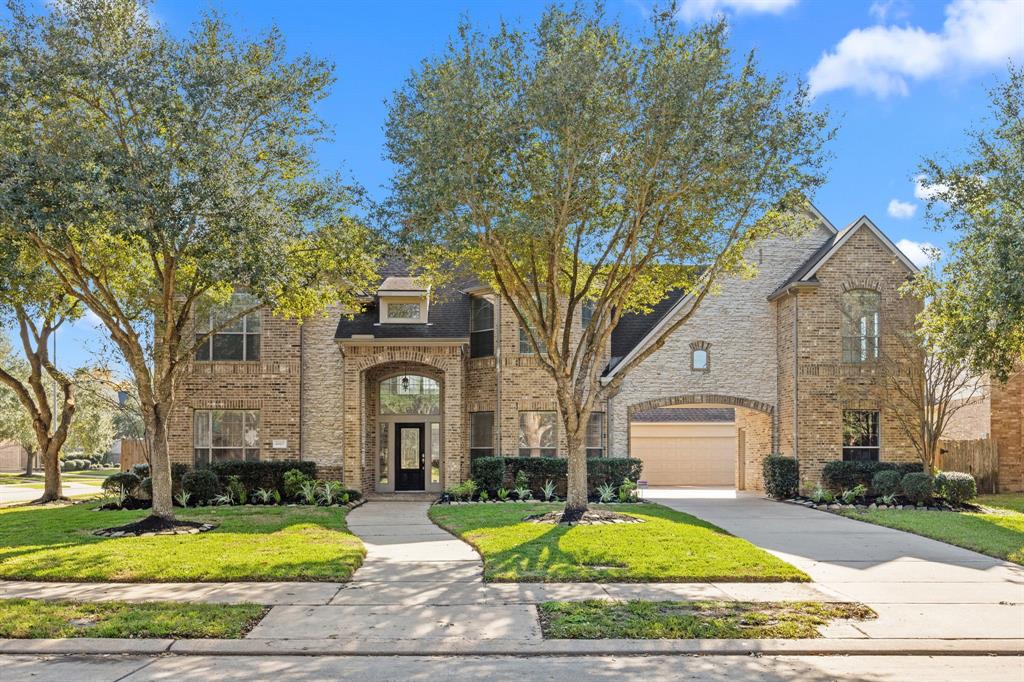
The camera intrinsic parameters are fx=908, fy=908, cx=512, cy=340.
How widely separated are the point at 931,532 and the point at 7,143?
16.8 m

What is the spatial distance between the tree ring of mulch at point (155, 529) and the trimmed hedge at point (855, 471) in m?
16.0

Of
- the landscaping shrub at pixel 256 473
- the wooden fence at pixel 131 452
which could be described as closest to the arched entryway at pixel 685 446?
the landscaping shrub at pixel 256 473

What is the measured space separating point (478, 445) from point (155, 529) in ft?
37.3

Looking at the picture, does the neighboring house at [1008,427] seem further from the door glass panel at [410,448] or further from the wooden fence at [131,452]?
the wooden fence at [131,452]

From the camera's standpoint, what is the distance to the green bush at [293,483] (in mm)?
23594

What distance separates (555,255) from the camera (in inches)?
637

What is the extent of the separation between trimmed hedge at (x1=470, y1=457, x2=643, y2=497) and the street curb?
15.8m

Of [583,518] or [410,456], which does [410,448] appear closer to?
[410,456]

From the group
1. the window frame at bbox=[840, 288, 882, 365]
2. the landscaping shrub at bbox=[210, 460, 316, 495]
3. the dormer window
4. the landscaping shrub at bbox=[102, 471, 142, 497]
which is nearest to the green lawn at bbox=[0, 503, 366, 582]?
the landscaping shrub at bbox=[102, 471, 142, 497]

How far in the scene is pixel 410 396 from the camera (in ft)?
88.7

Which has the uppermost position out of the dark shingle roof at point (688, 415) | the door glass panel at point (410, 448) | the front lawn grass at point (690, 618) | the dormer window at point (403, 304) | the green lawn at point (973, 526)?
the dormer window at point (403, 304)

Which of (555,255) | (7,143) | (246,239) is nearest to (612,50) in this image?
(555,255)

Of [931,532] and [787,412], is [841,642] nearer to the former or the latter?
[931,532]

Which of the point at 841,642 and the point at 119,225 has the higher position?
the point at 119,225
